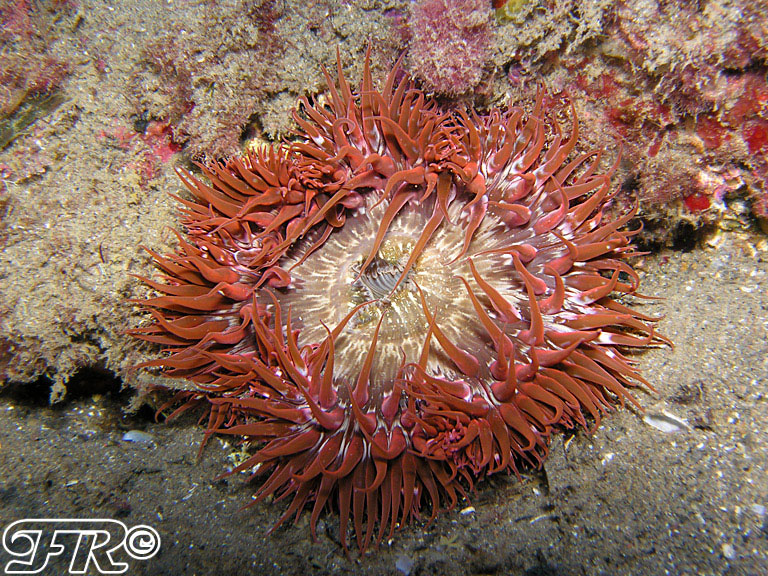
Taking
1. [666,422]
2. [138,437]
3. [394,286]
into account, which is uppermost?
[394,286]

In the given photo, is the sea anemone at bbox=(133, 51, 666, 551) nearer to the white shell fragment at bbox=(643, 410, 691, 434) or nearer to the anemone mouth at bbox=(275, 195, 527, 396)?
the anemone mouth at bbox=(275, 195, 527, 396)

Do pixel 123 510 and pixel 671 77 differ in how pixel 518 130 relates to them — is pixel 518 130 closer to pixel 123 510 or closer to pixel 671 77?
pixel 671 77

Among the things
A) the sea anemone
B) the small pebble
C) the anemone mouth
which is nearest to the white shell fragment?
the sea anemone

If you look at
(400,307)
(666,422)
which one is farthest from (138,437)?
(666,422)

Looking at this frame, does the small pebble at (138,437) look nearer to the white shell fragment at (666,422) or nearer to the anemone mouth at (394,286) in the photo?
the anemone mouth at (394,286)

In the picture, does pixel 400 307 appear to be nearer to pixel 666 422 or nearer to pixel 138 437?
pixel 666 422

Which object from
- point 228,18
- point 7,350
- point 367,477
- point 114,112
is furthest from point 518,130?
point 7,350

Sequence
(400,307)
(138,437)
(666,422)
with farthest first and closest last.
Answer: (138,437) → (400,307) → (666,422)

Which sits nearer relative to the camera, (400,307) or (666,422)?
(666,422)
